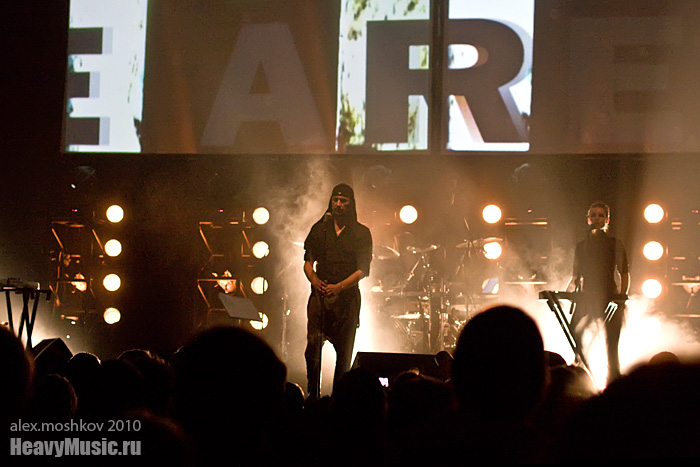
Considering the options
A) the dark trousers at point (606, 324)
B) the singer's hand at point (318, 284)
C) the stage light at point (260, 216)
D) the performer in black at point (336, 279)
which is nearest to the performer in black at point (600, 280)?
the dark trousers at point (606, 324)

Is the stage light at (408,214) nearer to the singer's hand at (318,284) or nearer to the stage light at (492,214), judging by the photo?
the stage light at (492,214)

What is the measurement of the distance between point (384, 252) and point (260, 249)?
159cm

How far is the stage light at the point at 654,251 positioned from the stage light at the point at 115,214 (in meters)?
6.55

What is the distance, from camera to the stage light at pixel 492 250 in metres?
8.58

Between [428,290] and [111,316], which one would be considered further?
[111,316]

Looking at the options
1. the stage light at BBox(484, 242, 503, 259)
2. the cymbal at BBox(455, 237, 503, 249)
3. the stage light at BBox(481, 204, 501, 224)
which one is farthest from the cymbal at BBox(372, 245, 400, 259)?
the stage light at BBox(481, 204, 501, 224)

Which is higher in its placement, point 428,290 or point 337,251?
point 337,251

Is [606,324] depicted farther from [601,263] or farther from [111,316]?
[111,316]

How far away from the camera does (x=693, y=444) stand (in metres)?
1.59

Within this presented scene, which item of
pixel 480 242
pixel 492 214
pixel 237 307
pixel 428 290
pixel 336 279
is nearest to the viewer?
Result: pixel 336 279

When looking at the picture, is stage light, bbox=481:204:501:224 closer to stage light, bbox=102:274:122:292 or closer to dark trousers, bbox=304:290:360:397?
dark trousers, bbox=304:290:360:397

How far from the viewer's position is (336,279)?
5.97 m

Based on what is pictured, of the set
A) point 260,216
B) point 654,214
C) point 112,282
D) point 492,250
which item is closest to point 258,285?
point 260,216

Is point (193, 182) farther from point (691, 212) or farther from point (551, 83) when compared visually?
point (691, 212)
